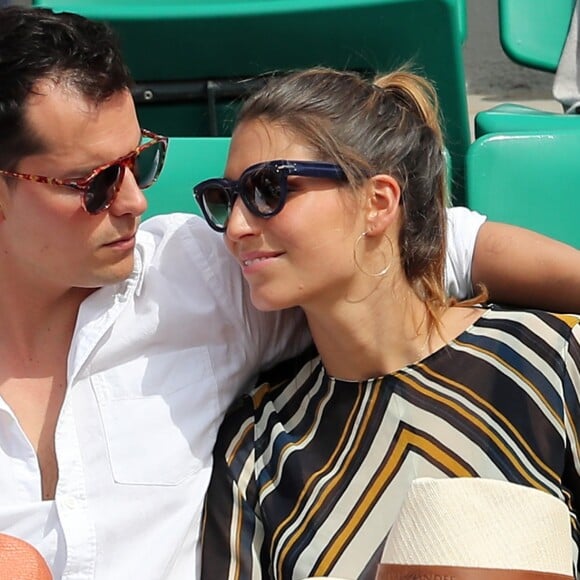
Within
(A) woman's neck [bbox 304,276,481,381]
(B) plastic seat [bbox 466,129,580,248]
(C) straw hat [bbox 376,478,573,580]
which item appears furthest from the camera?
(B) plastic seat [bbox 466,129,580,248]

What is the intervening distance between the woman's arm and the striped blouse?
0.20 ft

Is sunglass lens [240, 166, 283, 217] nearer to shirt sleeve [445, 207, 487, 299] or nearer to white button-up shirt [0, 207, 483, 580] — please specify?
white button-up shirt [0, 207, 483, 580]

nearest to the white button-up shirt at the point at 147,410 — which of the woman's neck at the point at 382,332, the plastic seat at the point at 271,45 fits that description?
the woman's neck at the point at 382,332

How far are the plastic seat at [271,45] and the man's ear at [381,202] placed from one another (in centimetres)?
55

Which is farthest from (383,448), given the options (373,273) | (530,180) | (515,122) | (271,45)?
(515,122)

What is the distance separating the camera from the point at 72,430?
149 centimetres

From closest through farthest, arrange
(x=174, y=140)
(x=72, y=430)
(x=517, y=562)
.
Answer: (x=517, y=562) < (x=72, y=430) < (x=174, y=140)

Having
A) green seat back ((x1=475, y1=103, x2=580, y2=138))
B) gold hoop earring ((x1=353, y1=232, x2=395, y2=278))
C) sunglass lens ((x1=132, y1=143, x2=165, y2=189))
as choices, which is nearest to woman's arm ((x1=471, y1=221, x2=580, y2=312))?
gold hoop earring ((x1=353, y1=232, x2=395, y2=278))

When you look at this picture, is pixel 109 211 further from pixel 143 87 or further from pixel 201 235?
pixel 143 87

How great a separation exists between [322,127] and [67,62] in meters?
0.37

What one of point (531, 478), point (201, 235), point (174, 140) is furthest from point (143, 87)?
point (531, 478)

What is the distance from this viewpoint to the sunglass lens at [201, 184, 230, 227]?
56.6 inches

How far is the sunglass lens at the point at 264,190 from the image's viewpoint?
137 centimetres

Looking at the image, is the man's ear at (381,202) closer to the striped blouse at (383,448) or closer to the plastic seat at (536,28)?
the striped blouse at (383,448)
